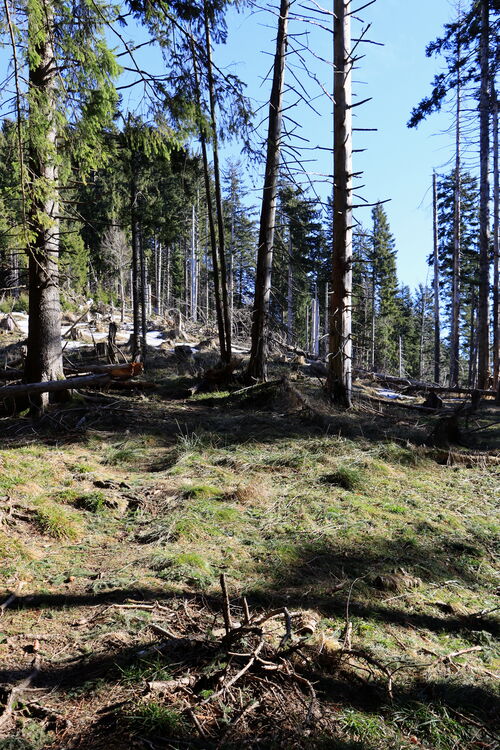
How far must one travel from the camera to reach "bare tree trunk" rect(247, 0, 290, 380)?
10.3m

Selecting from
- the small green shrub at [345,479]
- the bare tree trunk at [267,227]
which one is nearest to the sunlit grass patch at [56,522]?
the small green shrub at [345,479]

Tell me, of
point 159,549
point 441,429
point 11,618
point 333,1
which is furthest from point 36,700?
point 333,1

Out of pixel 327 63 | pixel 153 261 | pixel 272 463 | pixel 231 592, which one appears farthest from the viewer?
pixel 153 261

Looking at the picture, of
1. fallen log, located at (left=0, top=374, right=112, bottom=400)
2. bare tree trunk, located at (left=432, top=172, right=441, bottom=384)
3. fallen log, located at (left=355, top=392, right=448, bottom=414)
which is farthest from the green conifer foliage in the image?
fallen log, located at (left=0, top=374, right=112, bottom=400)

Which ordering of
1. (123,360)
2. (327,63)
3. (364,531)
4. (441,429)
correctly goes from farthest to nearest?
1. (123,360)
2. (327,63)
3. (441,429)
4. (364,531)

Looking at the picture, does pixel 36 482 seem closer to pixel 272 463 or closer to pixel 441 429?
pixel 272 463

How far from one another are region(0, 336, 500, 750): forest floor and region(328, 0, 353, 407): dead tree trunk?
2.58 meters

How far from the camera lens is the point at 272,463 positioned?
19.8ft

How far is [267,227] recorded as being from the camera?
1047cm

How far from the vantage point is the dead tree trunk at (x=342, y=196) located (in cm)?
840

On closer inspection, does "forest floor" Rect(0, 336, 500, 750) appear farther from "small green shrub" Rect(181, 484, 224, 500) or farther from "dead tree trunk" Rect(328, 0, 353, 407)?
"dead tree trunk" Rect(328, 0, 353, 407)

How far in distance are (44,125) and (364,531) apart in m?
5.66

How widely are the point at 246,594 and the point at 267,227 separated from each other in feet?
29.0

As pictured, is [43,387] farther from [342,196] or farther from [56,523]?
[342,196]
